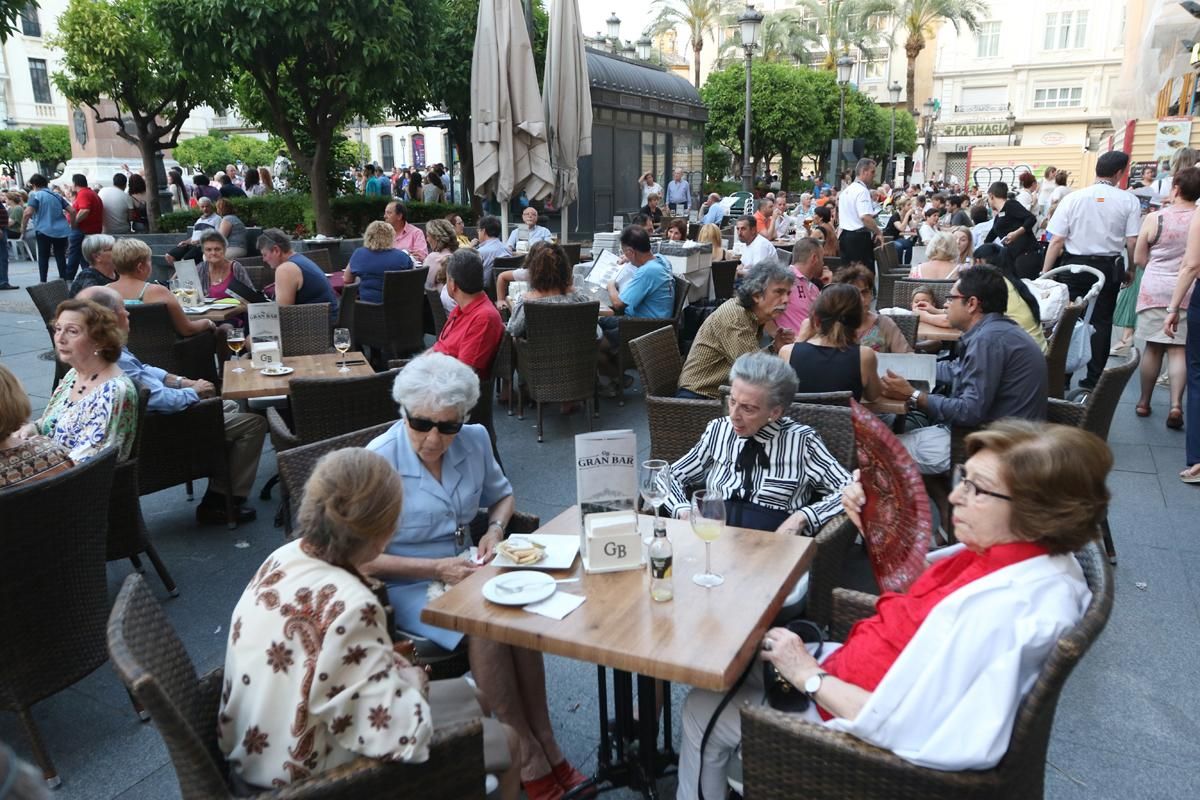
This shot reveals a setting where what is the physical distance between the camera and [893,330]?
14.7 feet

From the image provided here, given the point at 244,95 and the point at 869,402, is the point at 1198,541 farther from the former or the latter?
the point at 244,95

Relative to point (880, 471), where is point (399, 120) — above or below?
above

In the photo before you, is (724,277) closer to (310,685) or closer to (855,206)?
(855,206)

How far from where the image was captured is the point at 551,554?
2.37m

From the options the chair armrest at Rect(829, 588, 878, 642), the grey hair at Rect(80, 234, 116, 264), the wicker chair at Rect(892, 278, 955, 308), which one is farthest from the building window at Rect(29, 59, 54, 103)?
the chair armrest at Rect(829, 588, 878, 642)

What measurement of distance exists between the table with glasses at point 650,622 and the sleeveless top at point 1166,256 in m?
4.92

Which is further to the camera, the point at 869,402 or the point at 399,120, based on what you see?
the point at 399,120

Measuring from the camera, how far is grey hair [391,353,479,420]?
2.61 m

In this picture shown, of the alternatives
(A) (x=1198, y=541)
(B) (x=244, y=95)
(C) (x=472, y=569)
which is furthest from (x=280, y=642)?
(B) (x=244, y=95)

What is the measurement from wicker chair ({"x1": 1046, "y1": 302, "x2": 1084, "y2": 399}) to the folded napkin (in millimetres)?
3973

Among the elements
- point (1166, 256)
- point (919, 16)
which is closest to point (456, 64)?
point (1166, 256)

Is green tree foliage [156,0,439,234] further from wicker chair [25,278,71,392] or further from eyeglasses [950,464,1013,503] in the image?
eyeglasses [950,464,1013,503]

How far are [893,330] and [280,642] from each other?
372 cm

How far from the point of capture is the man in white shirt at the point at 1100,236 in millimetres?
6789
